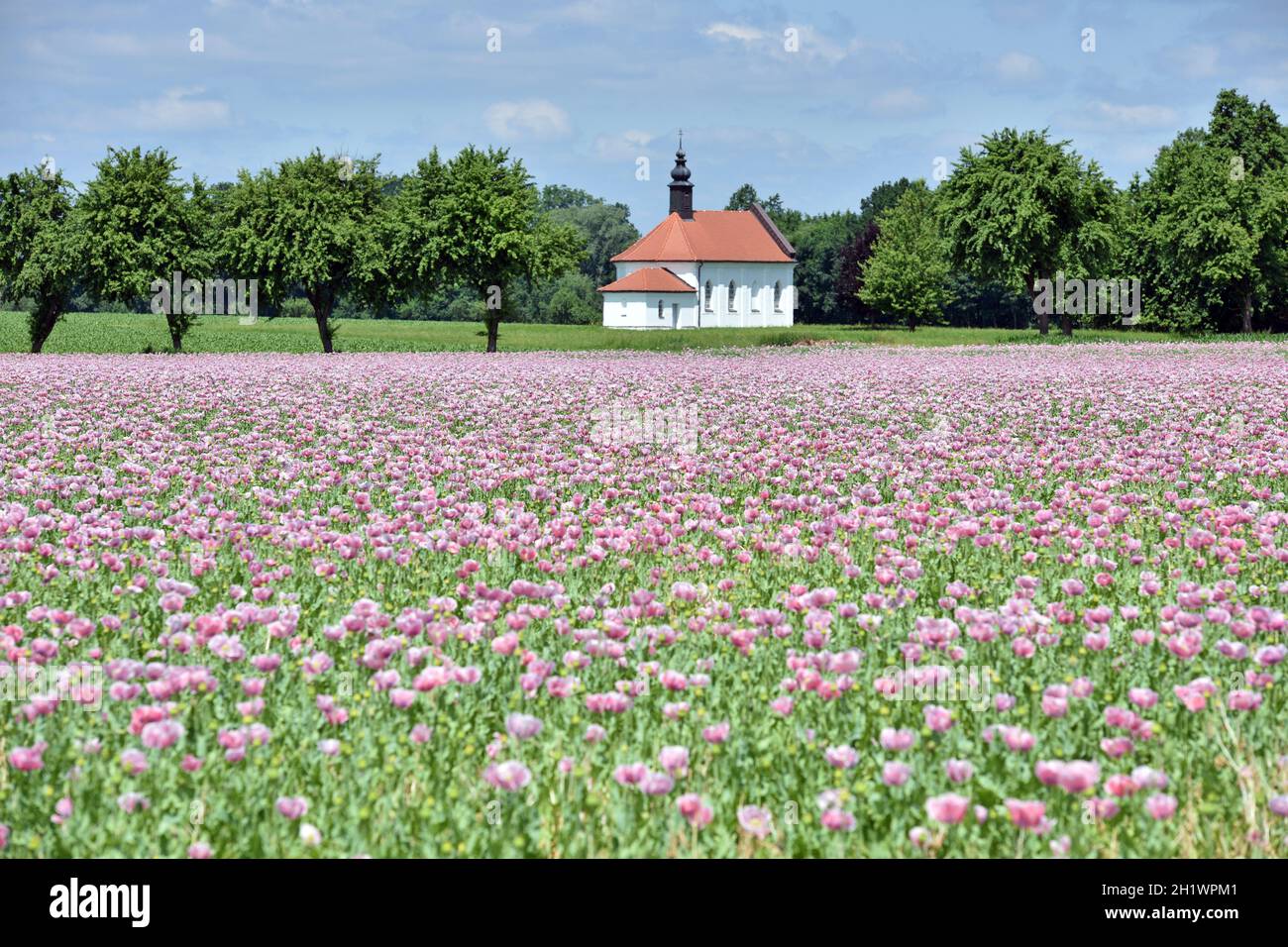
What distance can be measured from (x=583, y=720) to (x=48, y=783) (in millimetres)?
2108

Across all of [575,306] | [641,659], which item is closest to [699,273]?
[575,306]

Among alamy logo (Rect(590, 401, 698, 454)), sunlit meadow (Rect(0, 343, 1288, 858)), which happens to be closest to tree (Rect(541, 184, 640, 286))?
alamy logo (Rect(590, 401, 698, 454))

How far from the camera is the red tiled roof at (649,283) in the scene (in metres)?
95.0

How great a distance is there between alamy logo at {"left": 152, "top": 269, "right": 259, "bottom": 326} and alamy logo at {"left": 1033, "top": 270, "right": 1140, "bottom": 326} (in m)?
42.2

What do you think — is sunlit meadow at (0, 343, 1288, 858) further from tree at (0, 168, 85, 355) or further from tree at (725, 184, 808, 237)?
tree at (725, 184, 808, 237)

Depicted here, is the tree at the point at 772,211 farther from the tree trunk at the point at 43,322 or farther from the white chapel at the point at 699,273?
the tree trunk at the point at 43,322

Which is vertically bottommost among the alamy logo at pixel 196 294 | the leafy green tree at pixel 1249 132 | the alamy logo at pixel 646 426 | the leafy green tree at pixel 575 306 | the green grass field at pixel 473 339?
the alamy logo at pixel 646 426

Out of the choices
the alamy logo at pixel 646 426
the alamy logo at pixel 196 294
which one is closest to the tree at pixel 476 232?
the alamy logo at pixel 196 294

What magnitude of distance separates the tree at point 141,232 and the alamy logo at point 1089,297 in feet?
146

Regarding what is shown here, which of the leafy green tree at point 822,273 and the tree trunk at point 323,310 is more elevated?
the leafy green tree at point 822,273

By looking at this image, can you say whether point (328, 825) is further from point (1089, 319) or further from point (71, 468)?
point (1089, 319)

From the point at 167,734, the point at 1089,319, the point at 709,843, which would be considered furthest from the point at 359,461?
the point at 1089,319

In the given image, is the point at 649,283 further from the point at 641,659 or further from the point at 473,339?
the point at 641,659
